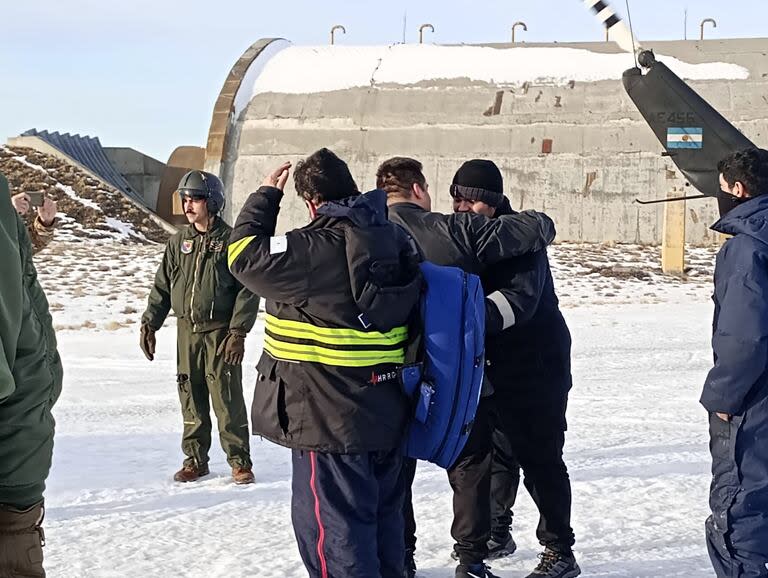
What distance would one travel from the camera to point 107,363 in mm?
10148

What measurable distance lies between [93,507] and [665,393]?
511cm

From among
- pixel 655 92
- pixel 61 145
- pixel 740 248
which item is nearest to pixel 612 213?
pixel 655 92

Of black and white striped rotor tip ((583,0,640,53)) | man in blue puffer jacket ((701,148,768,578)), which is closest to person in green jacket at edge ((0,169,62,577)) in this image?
man in blue puffer jacket ((701,148,768,578))

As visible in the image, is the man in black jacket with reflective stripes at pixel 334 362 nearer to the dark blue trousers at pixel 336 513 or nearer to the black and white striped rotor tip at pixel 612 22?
the dark blue trousers at pixel 336 513

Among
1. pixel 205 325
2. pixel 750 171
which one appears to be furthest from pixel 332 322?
pixel 205 325

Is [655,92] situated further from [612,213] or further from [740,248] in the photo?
[612,213]

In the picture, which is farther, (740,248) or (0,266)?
(740,248)

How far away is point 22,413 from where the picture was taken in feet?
→ 7.89

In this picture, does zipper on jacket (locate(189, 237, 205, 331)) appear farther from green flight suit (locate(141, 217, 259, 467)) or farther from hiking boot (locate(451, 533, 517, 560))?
hiking boot (locate(451, 533, 517, 560))

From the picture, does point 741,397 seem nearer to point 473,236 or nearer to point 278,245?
point 473,236

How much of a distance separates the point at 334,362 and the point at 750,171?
1743mm

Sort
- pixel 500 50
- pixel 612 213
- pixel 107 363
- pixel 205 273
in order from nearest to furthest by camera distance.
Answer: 1. pixel 205 273
2. pixel 107 363
3. pixel 612 213
4. pixel 500 50

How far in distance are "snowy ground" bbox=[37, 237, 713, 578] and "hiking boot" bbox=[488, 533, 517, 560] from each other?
6cm

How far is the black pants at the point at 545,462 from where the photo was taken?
165 inches
